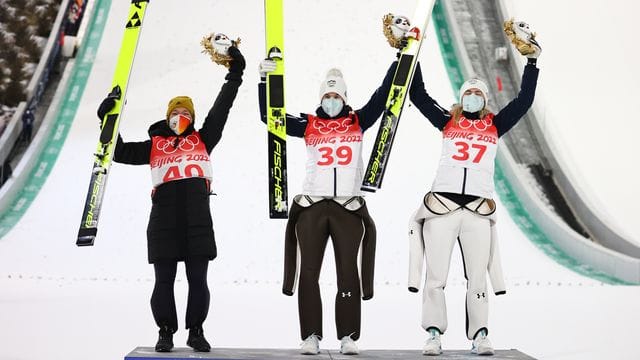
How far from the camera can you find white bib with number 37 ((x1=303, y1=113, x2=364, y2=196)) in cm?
427

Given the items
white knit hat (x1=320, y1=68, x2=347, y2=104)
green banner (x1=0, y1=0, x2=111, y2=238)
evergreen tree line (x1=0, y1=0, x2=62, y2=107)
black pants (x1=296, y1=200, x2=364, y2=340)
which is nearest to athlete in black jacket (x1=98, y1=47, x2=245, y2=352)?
black pants (x1=296, y1=200, x2=364, y2=340)

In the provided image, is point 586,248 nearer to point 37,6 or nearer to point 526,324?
point 526,324

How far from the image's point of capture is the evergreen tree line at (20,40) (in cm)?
1202

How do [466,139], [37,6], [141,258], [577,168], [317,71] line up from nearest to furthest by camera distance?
[466,139], [141,258], [577,168], [317,71], [37,6]

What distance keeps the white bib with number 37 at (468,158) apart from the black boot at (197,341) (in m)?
1.28

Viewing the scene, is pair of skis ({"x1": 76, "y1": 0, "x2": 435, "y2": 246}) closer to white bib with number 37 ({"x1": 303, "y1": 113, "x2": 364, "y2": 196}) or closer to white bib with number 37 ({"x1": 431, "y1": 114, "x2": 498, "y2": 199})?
white bib with number 37 ({"x1": 303, "y1": 113, "x2": 364, "y2": 196})

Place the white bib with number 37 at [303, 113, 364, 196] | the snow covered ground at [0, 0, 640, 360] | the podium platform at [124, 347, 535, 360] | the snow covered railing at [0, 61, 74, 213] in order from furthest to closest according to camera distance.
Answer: the snow covered railing at [0, 61, 74, 213]
the snow covered ground at [0, 0, 640, 360]
the white bib with number 37 at [303, 113, 364, 196]
the podium platform at [124, 347, 535, 360]

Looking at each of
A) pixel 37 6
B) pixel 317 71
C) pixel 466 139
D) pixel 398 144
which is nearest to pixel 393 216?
pixel 398 144

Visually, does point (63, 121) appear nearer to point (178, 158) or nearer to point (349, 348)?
point (178, 158)

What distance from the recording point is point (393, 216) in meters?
8.40

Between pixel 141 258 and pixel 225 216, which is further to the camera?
pixel 225 216

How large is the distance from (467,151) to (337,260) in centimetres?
80

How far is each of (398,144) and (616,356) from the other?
5.02 m

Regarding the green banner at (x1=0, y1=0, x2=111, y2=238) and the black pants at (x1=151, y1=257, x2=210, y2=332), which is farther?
the green banner at (x1=0, y1=0, x2=111, y2=238)
